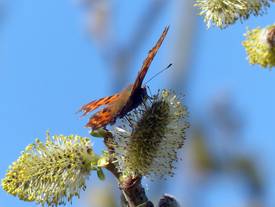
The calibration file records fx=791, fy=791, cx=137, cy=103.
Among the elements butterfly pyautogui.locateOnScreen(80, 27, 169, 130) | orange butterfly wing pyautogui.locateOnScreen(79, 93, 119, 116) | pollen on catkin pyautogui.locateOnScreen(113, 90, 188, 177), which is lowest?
pollen on catkin pyautogui.locateOnScreen(113, 90, 188, 177)

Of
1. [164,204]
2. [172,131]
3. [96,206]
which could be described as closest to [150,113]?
[172,131]

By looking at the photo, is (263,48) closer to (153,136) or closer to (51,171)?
(153,136)

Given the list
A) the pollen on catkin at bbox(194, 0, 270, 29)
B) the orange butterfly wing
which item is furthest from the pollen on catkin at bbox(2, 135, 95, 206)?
the pollen on catkin at bbox(194, 0, 270, 29)

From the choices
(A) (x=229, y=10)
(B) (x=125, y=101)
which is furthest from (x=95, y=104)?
(A) (x=229, y=10)

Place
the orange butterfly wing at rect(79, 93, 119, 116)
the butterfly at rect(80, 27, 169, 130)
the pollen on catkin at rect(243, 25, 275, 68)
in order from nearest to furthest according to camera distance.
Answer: the butterfly at rect(80, 27, 169, 130), the orange butterfly wing at rect(79, 93, 119, 116), the pollen on catkin at rect(243, 25, 275, 68)

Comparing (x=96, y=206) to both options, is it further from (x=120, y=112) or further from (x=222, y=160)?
(x=120, y=112)

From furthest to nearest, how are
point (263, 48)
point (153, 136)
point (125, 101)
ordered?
point (263, 48), point (153, 136), point (125, 101)

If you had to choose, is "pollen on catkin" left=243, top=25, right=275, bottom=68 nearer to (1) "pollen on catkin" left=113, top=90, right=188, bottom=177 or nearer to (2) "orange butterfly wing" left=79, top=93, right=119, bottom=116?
(1) "pollen on catkin" left=113, top=90, right=188, bottom=177

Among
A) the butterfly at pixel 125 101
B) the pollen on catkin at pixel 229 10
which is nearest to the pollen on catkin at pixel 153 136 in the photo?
the butterfly at pixel 125 101
